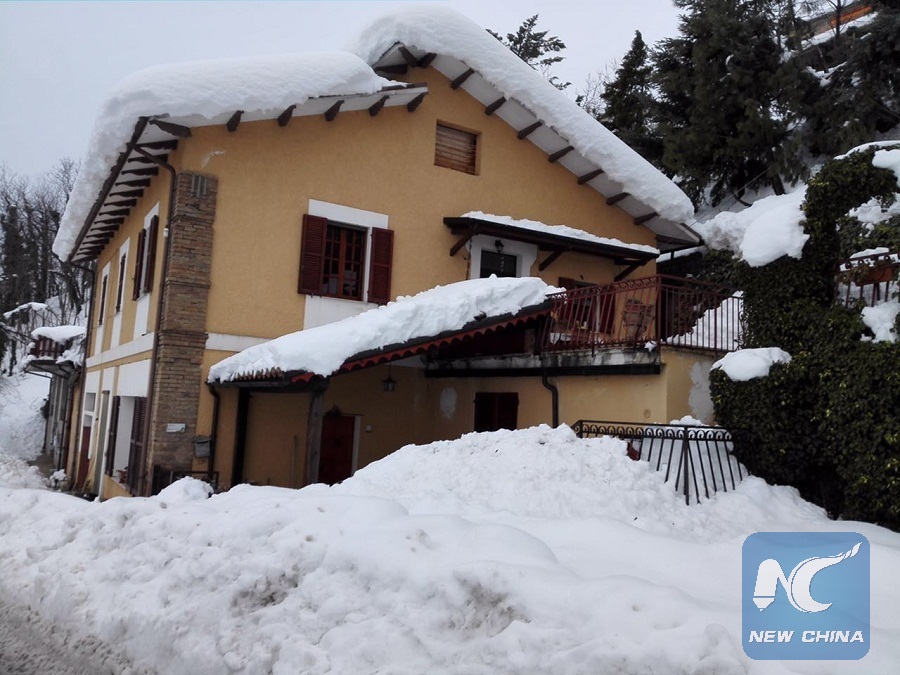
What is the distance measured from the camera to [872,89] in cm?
1580

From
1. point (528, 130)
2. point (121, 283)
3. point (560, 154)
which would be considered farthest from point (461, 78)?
point (121, 283)

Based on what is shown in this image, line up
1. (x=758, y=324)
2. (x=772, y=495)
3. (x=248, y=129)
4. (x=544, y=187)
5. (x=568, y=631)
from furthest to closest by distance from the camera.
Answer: (x=544, y=187) → (x=248, y=129) → (x=758, y=324) → (x=772, y=495) → (x=568, y=631)

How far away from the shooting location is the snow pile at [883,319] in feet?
23.5

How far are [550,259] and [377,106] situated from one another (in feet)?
15.9

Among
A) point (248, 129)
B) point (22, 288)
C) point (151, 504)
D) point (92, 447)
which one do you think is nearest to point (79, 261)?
point (92, 447)

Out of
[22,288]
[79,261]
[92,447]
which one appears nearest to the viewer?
[92,447]

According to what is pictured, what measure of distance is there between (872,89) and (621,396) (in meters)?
11.5

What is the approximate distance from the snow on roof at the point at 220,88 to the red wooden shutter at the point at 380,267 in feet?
8.74

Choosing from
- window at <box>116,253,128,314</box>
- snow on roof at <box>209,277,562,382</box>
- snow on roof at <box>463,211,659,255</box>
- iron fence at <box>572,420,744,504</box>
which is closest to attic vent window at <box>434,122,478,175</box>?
snow on roof at <box>463,211,659,255</box>

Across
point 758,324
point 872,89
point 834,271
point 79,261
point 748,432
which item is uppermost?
point 872,89

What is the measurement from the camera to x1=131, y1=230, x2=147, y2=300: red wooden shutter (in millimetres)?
13398

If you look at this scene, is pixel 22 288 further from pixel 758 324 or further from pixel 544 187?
pixel 758 324

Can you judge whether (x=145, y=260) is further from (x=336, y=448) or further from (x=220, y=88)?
→ (x=336, y=448)

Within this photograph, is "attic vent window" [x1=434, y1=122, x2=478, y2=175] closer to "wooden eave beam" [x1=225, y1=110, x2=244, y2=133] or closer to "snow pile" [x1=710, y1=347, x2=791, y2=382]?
"wooden eave beam" [x1=225, y1=110, x2=244, y2=133]
